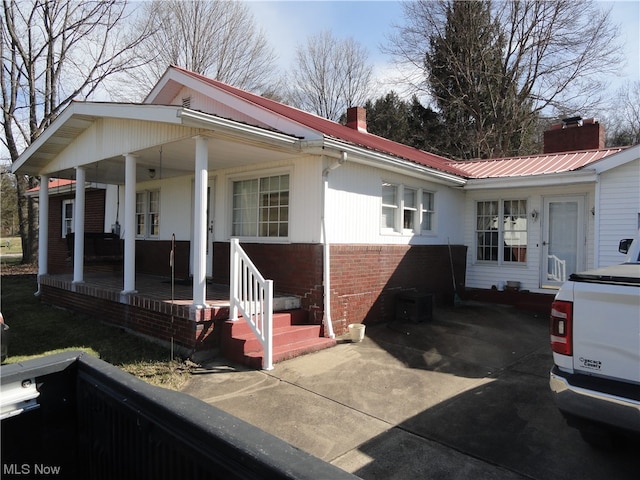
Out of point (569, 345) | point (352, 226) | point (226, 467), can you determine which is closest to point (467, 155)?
point (352, 226)

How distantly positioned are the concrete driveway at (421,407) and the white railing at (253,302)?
0.43m

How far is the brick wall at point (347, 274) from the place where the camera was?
716cm

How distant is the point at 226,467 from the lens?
147cm

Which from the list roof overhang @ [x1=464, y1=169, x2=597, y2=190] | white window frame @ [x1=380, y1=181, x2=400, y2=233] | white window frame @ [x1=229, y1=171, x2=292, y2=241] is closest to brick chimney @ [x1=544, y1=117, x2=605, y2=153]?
roof overhang @ [x1=464, y1=169, x2=597, y2=190]

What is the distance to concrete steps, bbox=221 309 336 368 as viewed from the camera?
5.90 m

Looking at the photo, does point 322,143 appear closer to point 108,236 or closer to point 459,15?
point 108,236

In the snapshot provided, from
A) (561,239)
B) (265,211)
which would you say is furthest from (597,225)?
(265,211)

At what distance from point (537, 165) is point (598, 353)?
9.00 m

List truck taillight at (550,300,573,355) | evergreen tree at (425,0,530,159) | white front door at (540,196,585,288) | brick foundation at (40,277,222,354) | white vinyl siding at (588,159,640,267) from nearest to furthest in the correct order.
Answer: truck taillight at (550,300,573,355), brick foundation at (40,277,222,354), white vinyl siding at (588,159,640,267), white front door at (540,196,585,288), evergreen tree at (425,0,530,159)

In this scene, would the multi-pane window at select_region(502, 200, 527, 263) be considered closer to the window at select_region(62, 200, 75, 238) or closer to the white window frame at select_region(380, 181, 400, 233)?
the white window frame at select_region(380, 181, 400, 233)

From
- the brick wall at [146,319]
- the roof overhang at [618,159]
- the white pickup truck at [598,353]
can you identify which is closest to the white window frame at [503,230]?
the roof overhang at [618,159]

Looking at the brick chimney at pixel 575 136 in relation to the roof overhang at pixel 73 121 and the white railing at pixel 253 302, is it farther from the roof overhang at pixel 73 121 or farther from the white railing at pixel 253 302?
the roof overhang at pixel 73 121

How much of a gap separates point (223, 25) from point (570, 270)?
2362 centimetres

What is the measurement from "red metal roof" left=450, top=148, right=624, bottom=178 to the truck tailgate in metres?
7.29
